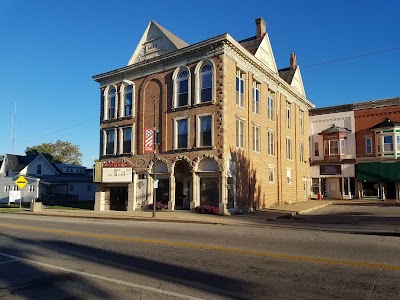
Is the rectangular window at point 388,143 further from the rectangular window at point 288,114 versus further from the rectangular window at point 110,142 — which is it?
the rectangular window at point 110,142

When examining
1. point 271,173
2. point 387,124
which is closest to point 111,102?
point 271,173

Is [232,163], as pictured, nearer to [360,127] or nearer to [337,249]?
[337,249]

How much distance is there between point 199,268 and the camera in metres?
7.85

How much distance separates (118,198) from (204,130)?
10.6 m

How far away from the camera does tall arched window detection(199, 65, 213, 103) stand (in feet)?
85.7

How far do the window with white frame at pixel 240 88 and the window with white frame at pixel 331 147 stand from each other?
1894 cm

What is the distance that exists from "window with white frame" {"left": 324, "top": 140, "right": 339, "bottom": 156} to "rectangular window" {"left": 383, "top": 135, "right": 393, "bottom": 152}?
4963 mm

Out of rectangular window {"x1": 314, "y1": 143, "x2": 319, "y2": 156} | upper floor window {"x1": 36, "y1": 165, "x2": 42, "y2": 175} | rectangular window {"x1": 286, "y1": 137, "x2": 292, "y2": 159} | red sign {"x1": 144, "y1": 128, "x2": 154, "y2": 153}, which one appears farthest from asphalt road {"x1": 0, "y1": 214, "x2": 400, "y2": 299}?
upper floor window {"x1": 36, "y1": 165, "x2": 42, "y2": 175}

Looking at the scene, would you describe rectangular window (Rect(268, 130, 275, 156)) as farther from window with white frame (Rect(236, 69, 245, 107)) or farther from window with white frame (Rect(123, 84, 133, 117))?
window with white frame (Rect(123, 84, 133, 117))

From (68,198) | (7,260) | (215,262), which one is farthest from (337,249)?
(68,198)

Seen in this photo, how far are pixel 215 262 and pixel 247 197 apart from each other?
1920cm

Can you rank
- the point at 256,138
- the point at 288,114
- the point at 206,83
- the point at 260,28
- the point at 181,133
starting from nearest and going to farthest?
the point at 206,83 → the point at 181,133 → the point at 256,138 → the point at 260,28 → the point at 288,114

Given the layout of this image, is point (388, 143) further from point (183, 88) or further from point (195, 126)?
point (183, 88)

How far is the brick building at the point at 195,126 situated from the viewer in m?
25.5
